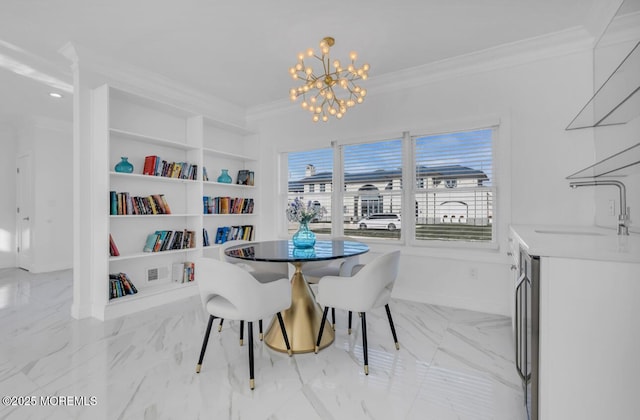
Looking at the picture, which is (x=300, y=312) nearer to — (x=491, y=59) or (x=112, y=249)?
(x=112, y=249)

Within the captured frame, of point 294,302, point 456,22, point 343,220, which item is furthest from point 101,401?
point 456,22

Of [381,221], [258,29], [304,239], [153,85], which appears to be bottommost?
[304,239]

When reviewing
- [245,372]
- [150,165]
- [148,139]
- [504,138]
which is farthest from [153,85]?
[504,138]

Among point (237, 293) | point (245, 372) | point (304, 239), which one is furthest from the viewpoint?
point (304, 239)

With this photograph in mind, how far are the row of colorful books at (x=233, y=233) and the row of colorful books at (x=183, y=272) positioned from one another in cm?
61

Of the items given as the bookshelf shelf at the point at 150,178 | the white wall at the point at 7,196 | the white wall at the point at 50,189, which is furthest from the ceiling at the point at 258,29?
the white wall at the point at 7,196

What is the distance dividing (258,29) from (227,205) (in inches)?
96.6

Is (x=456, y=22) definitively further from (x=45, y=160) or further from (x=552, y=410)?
(x=45, y=160)

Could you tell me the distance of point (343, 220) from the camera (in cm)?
418

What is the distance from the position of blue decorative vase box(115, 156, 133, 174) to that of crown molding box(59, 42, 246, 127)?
81cm

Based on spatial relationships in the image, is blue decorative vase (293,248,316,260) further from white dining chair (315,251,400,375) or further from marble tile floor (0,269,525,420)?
marble tile floor (0,269,525,420)

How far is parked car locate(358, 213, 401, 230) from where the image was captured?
3801 mm

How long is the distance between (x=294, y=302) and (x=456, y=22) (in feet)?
8.71

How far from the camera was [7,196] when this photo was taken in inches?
223
